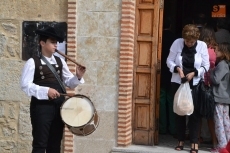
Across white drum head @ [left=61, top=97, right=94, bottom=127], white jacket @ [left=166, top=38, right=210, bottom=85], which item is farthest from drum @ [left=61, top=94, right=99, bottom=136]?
white jacket @ [left=166, top=38, right=210, bottom=85]

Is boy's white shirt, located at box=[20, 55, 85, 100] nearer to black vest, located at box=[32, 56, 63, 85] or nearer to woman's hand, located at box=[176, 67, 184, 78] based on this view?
black vest, located at box=[32, 56, 63, 85]

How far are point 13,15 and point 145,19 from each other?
1914 mm

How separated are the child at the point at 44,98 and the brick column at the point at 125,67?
1616mm

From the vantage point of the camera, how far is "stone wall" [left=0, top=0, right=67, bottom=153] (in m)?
8.29

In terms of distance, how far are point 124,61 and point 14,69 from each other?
1650 mm

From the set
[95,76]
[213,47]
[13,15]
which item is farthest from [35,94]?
[213,47]

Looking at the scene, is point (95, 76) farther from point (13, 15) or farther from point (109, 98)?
point (13, 15)

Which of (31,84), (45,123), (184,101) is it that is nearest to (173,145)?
(184,101)

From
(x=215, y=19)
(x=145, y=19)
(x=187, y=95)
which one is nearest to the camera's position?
(x=187, y=95)

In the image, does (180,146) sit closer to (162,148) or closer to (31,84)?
(162,148)

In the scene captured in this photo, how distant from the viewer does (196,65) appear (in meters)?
7.78

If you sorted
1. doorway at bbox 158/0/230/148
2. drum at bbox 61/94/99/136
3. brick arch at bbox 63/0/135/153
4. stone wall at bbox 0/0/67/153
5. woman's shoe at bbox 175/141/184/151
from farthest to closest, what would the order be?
doorway at bbox 158/0/230/148
stone wall at bbox 0/0/67/153
woman's shoe at bbox 175/141/184/151
brick arch at bbox 63/0/135/153
drum at bbox 61/94/99/136

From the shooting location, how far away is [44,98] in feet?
19.9

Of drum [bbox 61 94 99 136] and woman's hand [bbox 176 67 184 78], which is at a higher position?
woman's hand [bbox 176 67 184 78]
